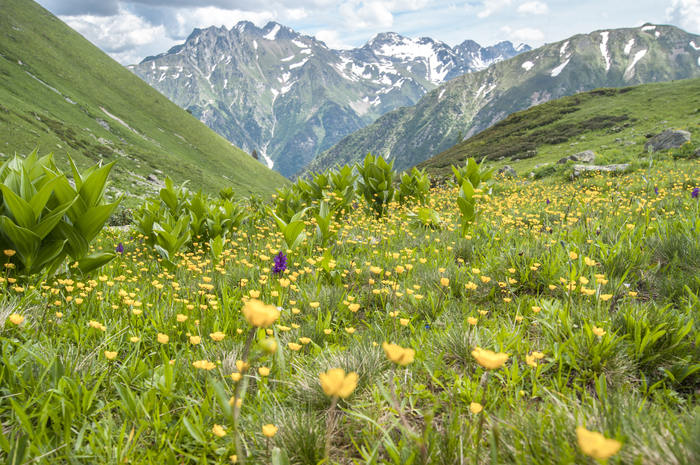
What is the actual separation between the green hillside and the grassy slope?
3793 cm

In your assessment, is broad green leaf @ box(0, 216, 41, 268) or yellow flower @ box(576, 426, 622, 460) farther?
broad green leaf @ box(0, 216, 41, 268)

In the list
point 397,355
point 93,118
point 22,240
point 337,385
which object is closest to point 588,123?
point 397,355

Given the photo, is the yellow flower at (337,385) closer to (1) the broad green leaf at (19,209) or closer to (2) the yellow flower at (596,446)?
(2) the yellow flower at (596,446)

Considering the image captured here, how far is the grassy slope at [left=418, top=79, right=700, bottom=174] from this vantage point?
2838 cm

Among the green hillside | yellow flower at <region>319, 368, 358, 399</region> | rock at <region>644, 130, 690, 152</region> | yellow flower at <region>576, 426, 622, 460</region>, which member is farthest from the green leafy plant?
the green hillside

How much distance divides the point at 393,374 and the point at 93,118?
230ft

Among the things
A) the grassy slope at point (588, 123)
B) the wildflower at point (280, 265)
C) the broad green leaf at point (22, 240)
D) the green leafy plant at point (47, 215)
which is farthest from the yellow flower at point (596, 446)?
the grassy slope at point (588, 123)

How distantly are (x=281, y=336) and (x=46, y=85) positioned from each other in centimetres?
7434

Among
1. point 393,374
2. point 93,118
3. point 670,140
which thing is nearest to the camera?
point 393,374

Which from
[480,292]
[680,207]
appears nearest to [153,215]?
[480,292]

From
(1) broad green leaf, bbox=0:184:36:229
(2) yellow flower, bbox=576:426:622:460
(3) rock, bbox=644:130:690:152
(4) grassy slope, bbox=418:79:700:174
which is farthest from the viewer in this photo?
(4) grassy slope, bbox=418:79:700:174

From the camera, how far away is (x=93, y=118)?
5372cm

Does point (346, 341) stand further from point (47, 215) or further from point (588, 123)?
point (588, 123)

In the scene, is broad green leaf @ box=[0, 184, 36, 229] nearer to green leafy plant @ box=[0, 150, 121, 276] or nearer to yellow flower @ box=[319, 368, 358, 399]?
green leafy plant @ box=[0, 150, 121, 276]
